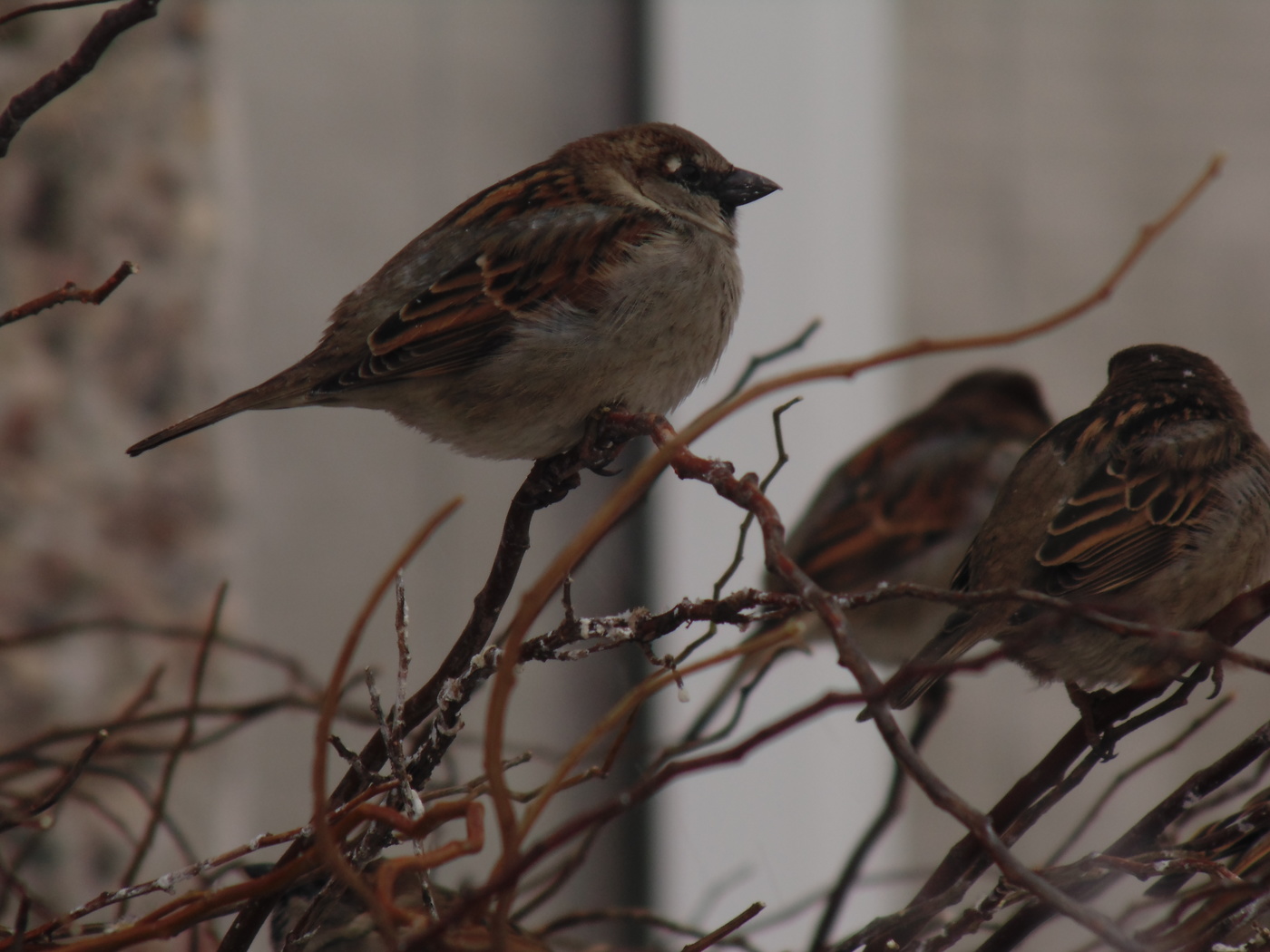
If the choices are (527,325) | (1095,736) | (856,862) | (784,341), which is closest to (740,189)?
(527,325)

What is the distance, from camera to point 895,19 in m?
2.57

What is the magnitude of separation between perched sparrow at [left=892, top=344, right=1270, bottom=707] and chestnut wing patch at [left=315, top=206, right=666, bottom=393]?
388 millimetres

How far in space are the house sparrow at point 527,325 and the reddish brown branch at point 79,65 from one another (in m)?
0.44

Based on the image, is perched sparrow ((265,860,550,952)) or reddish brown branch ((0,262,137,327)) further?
perched sparrow ((265,860,550,952))

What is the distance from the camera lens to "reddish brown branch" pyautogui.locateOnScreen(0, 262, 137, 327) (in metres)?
0.56

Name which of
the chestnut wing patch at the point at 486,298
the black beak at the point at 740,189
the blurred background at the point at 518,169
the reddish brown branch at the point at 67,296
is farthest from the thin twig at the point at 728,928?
the blurred background at the point at 518,169

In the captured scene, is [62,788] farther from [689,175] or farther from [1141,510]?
[689,175]

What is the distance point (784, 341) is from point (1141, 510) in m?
1.31

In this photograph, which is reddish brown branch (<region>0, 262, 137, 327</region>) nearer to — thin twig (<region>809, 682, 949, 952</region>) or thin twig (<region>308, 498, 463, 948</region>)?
thin twig (<region>308, 498, 463, 948</region>)

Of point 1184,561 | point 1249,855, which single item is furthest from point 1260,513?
point 1249,855

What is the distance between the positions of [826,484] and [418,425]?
0.76m

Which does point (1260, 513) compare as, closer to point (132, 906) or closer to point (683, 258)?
point (683, 258)

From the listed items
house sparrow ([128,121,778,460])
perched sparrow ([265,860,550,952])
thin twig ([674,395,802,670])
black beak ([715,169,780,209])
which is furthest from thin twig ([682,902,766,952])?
black beak ([715,169,780,209])

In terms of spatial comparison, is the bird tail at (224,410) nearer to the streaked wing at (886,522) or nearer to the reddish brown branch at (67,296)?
the reddish brown branch at (67,296)
